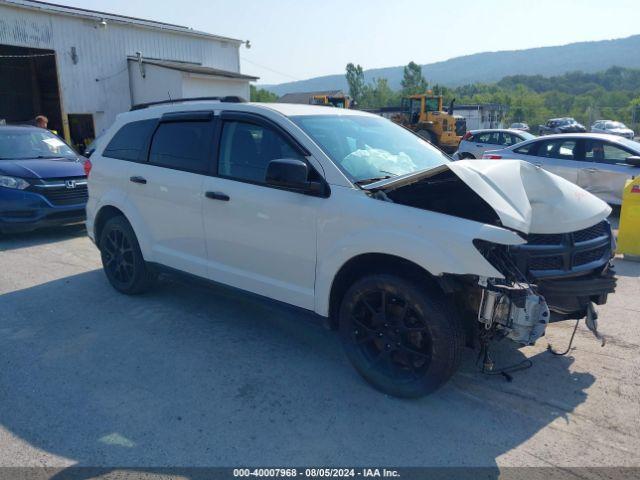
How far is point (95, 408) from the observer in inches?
131

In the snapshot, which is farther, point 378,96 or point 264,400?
point 378,96

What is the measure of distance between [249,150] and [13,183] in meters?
5.33

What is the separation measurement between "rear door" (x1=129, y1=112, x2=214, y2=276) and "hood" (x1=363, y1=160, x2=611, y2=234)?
1.66 m

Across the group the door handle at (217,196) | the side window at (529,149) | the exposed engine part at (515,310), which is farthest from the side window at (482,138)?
the exposed engine part at (515,310)

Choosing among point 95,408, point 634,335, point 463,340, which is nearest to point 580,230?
point 463,340

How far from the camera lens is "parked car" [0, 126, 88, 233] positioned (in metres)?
7.58

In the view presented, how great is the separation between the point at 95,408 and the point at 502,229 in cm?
281

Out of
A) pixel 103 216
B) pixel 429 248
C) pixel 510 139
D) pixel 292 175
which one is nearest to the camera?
pixel 429 248

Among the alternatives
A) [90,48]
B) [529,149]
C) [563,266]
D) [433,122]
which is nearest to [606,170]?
[529,149]

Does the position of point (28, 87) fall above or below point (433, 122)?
above

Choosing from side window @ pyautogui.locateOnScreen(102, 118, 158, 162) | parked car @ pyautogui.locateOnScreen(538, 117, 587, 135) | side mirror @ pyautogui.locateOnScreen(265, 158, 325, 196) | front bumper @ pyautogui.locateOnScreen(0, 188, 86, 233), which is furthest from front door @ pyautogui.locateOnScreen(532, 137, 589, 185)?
parked car @ pyautogui.locateOnScreen(538, 117, 587, 135)

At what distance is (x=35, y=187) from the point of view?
25.2 feet

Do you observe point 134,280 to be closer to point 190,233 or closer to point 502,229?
point 190,233

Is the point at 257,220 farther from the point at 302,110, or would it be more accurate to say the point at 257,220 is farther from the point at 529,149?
the point at 529,149
